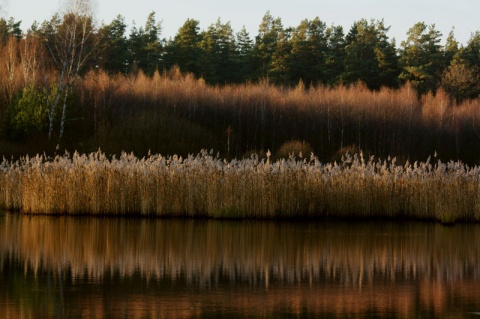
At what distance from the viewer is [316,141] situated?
149 ft

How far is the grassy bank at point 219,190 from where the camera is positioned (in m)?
19.4

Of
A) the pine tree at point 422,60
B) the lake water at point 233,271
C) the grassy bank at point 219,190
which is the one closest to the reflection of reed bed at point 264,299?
the lake water at point 233,271

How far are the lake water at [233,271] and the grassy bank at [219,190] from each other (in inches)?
68.1

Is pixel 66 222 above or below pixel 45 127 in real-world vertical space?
below

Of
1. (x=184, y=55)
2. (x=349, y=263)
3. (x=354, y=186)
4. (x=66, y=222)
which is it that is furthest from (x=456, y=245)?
(x=184, y=55)

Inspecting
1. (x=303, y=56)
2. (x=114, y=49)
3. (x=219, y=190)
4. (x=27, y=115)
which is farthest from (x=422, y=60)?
(x=219, y=190)

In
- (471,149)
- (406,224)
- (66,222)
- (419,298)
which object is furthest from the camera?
(471,149)

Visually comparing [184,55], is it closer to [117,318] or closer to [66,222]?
[66,222]

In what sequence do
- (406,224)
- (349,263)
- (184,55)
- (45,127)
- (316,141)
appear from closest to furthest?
(349,263) → (406,224) → (45,127) → (316,141) → (184,55)

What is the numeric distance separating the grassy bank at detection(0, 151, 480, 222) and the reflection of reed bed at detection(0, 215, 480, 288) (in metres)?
1.09

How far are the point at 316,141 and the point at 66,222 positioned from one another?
28.5 m

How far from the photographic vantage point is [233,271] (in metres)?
11.1

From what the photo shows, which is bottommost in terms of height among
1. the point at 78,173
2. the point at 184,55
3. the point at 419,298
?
the point at 419,298

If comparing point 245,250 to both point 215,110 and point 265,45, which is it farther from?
point 265,45
